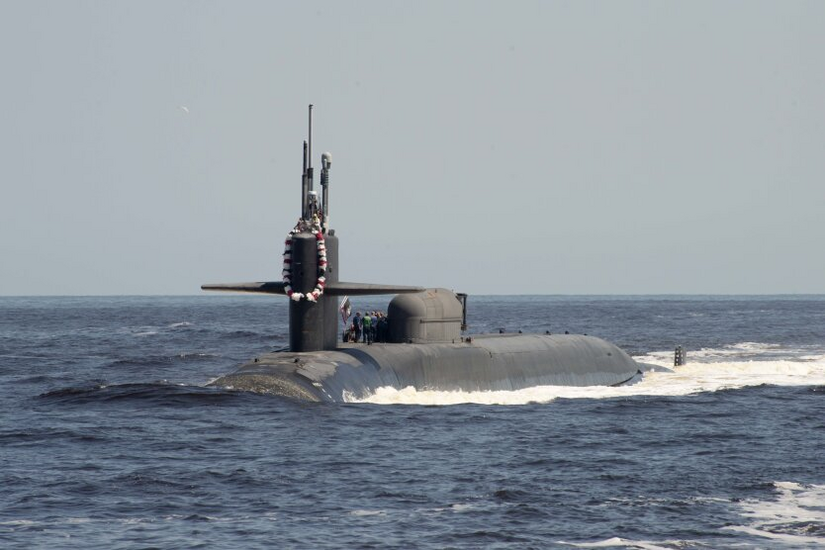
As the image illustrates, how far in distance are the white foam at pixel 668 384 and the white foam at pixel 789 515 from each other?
15.3m

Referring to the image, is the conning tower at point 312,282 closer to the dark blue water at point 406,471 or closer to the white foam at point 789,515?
the dark blue water at point 406,471

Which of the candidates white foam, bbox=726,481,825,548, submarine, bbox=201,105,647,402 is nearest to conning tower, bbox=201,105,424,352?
submarine, bbox=201,105,647,402

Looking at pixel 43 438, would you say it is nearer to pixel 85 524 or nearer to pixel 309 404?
pixel 309 404

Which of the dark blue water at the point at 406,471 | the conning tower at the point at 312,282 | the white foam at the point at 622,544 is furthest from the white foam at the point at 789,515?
the conning tower at the point at 312,282

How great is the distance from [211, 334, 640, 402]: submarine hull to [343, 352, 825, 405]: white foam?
1.38 feet

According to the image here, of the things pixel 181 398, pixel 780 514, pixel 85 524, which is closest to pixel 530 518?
pixel 780 514

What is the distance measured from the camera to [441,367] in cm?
4159

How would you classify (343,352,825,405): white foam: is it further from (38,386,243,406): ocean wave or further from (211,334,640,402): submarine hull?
(38,386,243,406): ocean wave

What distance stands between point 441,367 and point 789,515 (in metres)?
19.6

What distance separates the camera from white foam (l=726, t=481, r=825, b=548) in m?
21.4

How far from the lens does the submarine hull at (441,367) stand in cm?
3609

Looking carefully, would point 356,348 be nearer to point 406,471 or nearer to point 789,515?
point 406,471

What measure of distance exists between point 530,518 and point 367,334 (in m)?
22.0

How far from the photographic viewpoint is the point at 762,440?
1299 inches
